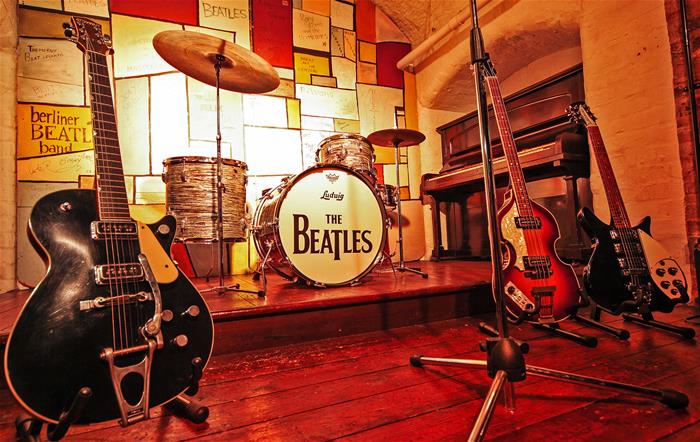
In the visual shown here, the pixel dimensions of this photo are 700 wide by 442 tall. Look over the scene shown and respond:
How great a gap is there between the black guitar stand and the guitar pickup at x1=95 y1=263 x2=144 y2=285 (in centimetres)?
25

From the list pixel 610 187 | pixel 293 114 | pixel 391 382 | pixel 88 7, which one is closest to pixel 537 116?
pixel 610 187

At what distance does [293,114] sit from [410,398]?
3.16 m

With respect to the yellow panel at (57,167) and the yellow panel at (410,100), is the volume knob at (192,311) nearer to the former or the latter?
the yellow panel at (57,167)

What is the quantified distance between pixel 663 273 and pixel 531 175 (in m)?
1.48

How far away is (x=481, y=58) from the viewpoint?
1015mm

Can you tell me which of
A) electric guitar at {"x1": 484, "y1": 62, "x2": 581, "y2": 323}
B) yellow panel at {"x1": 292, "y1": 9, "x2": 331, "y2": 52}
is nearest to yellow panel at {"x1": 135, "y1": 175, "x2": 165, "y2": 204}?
yellow panel at {"x1": 292, "y1": 9, "x2": 331, "y2": 52}

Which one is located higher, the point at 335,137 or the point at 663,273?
the point at 335,137

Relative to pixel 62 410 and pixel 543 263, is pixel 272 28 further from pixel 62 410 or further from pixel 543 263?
pixel 62 410

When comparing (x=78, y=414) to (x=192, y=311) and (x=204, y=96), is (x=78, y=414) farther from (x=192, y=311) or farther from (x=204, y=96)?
(x=204, y=96)

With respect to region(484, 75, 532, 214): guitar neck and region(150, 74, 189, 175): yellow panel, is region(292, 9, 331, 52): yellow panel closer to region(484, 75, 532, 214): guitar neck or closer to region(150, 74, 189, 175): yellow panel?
region(150, 74, 189, 175): yellow panel


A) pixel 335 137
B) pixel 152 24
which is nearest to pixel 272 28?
pixel 152 24

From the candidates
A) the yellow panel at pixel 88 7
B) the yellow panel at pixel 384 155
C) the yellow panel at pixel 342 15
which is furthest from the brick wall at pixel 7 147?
the yellow panel at pixel 384 155

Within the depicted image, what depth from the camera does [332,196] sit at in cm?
218

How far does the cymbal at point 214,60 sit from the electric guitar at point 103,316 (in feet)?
2.69
